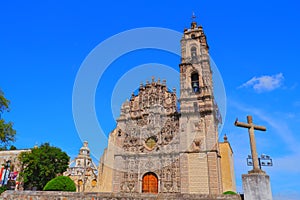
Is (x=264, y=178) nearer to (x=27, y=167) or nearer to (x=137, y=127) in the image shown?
(x=137, y=127)

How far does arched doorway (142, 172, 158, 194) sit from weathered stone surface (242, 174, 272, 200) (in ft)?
47.4

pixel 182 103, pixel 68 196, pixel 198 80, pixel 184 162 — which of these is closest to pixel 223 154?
pixel 184 162

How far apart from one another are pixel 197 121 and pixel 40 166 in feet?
54.0

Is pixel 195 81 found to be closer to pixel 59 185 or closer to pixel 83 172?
pixel 59 185

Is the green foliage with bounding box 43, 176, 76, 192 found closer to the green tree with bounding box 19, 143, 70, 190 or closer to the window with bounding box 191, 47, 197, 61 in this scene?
the green tree with bounding box 19, 143, 70, 190

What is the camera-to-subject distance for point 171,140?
22.4 metres

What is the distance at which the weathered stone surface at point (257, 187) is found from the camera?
7.65 m

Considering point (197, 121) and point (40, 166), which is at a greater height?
point (197, 121)

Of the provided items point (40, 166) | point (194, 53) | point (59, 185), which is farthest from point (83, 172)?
point (194, 53)

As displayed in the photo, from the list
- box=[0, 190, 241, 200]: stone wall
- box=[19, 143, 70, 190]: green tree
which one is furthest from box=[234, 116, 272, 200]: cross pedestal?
box=[19, 143, 70, 190]: green tree

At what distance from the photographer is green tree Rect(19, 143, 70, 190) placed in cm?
2436

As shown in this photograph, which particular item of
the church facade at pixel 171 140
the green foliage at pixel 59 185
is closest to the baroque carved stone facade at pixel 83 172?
the church facade at pixel 171 140

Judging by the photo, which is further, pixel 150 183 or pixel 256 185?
pixel 150 183

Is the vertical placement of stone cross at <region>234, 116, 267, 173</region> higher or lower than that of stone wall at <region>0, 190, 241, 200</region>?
higher
